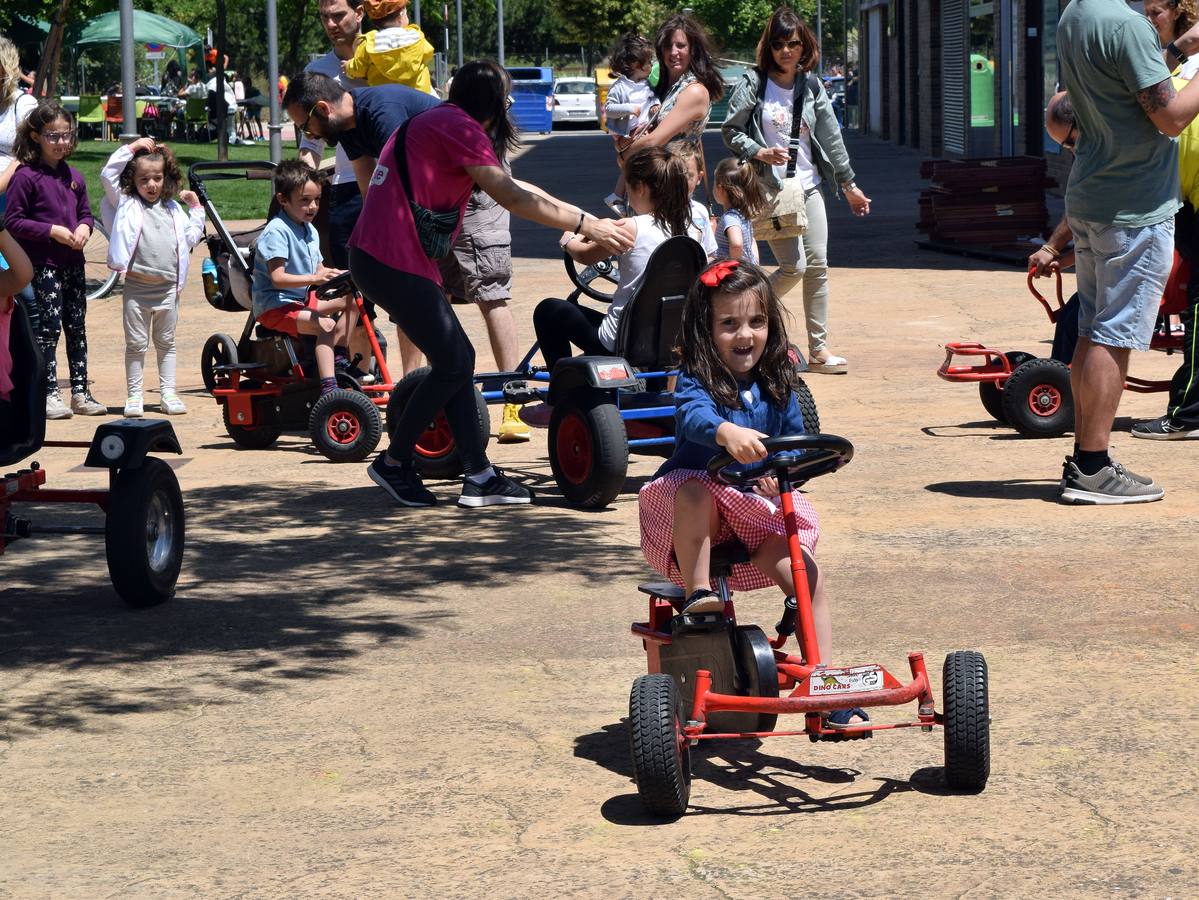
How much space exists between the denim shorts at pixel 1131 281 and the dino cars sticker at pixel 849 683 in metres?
3.40

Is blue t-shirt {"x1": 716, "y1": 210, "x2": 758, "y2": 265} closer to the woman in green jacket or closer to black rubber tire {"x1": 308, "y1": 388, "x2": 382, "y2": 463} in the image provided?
the woman in green jacket

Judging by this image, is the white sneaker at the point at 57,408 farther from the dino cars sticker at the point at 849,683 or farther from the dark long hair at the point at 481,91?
the dino cars sticker at the point at 849,683

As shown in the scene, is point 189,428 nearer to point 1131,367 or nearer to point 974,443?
point 974,443

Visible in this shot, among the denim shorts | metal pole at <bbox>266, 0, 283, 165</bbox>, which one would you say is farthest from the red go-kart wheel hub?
metal pole at <bbox>266, 0, 283, 165</bbox>

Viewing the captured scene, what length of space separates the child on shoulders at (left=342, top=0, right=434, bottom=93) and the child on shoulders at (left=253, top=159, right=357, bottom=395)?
26.1 inches

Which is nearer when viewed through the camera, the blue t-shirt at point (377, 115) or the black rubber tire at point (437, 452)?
the black rubber tire at point (437, 452)

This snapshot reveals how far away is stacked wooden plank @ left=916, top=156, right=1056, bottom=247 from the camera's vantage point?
17172 mm

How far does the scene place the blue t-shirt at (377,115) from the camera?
8328mm

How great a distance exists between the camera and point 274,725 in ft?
15.8

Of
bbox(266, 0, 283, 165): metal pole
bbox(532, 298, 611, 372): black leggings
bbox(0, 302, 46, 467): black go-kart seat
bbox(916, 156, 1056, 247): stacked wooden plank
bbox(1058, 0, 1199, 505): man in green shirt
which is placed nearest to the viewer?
bbox(0, 302, 46, 467): black go-kart seat

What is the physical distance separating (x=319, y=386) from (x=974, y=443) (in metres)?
3.18

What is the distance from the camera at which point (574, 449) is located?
24.5 ft

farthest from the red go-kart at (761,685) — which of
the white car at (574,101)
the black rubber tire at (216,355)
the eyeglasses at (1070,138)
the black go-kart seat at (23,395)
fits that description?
the white car at (574,101)

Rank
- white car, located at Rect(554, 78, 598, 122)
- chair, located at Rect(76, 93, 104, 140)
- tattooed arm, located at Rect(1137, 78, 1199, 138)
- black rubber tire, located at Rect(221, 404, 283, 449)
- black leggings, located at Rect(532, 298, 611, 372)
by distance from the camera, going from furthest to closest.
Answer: white car, located at Rect(554, 78, 598, 122) → chair, located at Rect(76, 93, 104, 140) → black rubber tire, located at Rect(221, 404, 283, 449) → black leggings, located at Rect(532, 298, 611, 372) → tattooed arm, located at Rect(1137, 78, 1199, 138)
